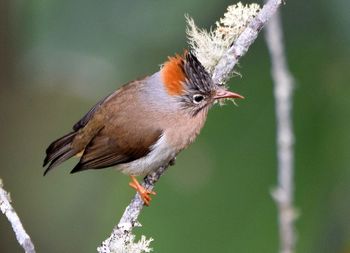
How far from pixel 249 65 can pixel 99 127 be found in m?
0.87

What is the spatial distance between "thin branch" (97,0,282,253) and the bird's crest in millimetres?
66

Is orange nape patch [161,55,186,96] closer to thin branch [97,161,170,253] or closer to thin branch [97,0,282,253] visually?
thin branch [97,0,282,253]

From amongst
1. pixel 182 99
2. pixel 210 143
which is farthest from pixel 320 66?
pixel 182 99

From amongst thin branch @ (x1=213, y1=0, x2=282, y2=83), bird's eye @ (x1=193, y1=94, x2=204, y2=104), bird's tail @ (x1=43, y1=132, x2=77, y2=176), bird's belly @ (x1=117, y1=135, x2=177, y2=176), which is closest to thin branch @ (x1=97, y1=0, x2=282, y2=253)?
thin branch @ (x1=213, y1=0, x2=282, y2=83)

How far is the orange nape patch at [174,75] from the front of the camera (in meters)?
4.37

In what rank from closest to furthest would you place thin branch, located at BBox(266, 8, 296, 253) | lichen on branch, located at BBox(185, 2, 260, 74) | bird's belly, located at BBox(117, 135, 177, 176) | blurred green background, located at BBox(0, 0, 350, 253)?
thin branch, located at BBox(266, 8, 296, 253) < blurred green background, located at BBox(0, 0, 350, 253) < lichen on branch, located at BBox(185, 2, 260, 74) < bird's belly, located at BBox(117, 135, 177, 176)

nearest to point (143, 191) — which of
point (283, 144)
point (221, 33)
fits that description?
point (221, 33)

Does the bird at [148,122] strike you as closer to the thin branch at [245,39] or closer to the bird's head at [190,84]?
the bird's head at [190,84]

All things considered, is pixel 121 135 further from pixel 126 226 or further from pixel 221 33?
pixel 126 226

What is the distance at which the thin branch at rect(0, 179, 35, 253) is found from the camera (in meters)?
3.15

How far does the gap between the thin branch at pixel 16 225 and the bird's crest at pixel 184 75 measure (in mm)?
1098

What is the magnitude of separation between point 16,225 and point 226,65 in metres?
1.19

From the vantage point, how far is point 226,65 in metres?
4.00

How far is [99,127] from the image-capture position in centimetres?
450
